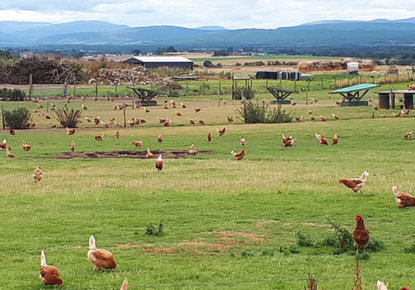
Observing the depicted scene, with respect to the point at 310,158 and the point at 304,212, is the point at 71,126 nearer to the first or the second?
the point at 310,158

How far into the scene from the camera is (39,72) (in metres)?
106

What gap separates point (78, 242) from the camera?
15.6m

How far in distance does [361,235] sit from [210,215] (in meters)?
5.17

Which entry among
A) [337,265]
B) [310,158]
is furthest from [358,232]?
[310,158]

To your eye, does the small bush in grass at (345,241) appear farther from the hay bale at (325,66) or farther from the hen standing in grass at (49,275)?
the hay bale at (325,66)

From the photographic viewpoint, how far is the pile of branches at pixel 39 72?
10500 centimetres

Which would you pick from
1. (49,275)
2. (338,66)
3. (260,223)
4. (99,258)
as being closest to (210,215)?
(260,223)

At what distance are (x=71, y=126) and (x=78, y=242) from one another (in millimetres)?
34220

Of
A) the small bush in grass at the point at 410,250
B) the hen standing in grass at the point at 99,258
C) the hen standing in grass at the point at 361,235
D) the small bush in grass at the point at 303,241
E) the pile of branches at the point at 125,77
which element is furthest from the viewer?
the pile of branches at the point at 125,77

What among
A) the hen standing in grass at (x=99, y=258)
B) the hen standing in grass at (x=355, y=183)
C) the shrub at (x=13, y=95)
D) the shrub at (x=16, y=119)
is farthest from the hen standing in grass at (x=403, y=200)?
the shrub at (x=13, y=95)

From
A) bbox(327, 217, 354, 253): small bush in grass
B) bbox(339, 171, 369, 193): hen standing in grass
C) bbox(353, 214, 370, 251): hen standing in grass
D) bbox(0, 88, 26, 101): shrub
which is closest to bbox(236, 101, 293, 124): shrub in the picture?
bbox(339, 171, 369, 193): hen standing in grass

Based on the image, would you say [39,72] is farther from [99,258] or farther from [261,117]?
[99,258]

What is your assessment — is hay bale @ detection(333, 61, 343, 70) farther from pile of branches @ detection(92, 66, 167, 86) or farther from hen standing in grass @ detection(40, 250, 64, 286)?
hen standing in grass @ detection(40, 250, 64, 286)

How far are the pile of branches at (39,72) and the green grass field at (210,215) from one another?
69.7 meters
